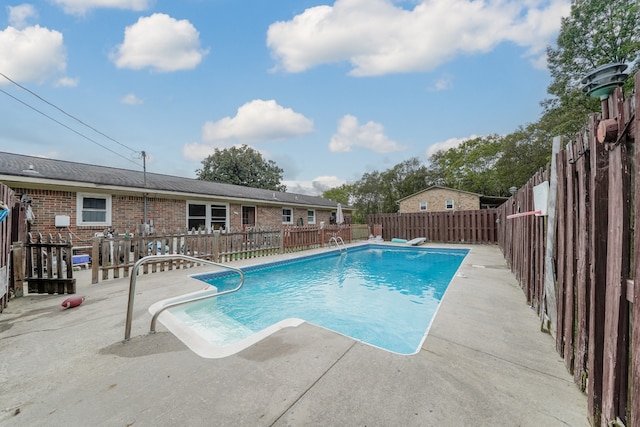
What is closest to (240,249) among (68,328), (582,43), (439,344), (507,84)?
(68,328)

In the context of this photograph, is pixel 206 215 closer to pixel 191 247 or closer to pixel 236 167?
pixel 191 247

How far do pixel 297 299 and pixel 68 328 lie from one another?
376 cm

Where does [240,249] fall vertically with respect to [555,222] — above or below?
below

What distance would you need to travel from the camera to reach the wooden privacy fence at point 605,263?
1.36 meters

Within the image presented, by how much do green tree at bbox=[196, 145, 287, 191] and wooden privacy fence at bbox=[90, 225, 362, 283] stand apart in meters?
23.6

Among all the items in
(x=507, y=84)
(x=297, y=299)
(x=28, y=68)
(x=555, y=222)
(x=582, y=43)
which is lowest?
(x=297, y=299)

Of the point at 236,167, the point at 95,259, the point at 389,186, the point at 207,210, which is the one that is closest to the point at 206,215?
the point at 207,210

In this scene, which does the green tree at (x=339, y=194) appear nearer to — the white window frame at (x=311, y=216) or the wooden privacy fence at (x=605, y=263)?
the white window frame at (x=311, y=216)

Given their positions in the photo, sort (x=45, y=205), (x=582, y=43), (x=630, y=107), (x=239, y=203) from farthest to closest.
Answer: (x=582, y=43)
(x=239, y=203)
(x=45, y=205)
(x=630, y=107)

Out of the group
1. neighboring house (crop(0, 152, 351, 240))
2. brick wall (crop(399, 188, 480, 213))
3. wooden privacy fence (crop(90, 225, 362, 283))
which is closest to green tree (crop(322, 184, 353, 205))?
brick wall (crop(399, 188, 480, 213))

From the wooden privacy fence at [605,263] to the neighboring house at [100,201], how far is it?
8.19 metres

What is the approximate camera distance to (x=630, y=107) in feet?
4.53

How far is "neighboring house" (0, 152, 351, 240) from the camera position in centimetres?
832

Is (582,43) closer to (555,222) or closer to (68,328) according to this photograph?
(555,222)
